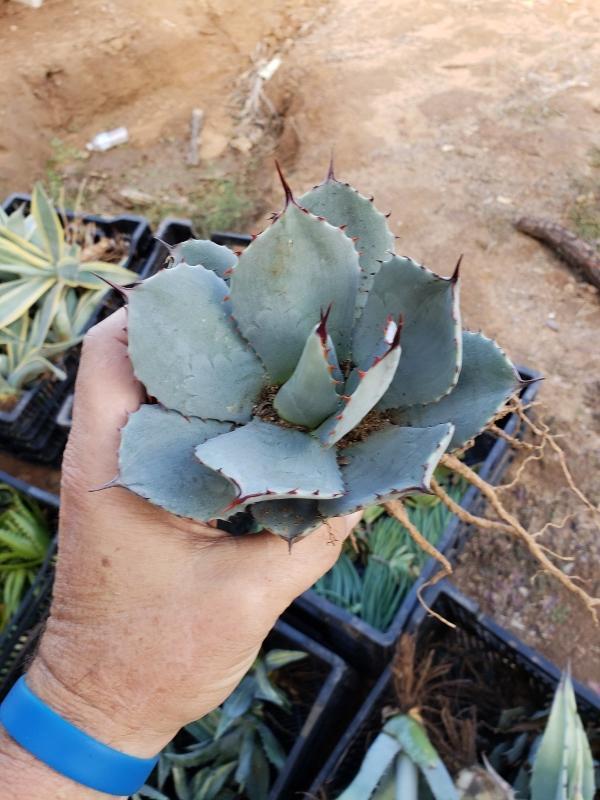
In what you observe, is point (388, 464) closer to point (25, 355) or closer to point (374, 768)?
point (374, 768)

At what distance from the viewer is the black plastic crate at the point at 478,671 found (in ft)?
4.97

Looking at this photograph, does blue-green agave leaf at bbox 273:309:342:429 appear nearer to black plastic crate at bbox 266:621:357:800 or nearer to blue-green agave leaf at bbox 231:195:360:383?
blue-green agave leaf at bbox 231:195:360:383

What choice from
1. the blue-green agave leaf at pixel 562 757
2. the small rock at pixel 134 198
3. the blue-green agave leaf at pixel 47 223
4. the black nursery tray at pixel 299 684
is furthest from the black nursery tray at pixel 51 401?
the blue-green agave leaf at pixel 562 757

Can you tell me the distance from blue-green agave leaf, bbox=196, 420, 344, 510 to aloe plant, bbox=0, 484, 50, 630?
137 centimetres

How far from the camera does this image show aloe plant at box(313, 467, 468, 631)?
185 cm

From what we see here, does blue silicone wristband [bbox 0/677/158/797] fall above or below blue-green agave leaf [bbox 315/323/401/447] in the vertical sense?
below

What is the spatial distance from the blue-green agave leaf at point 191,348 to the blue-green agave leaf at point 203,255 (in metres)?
0.08

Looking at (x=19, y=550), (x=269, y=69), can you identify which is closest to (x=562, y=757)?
(x=19, y=550)

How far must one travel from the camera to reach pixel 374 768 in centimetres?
133

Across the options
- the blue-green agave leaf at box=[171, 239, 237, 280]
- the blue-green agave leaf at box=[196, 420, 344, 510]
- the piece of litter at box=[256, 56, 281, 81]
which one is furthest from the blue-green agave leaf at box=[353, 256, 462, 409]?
the piece of litter at box=[256, 56, 281, 81]

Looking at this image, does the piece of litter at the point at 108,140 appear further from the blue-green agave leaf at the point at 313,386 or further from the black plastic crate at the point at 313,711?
the blue-green agave leaf at the point at 313,386

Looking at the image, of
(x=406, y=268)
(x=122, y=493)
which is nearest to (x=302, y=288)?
(x=406, y=268)

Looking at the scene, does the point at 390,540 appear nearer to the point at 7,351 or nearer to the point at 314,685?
the point at 314,685

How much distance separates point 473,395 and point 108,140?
13.1 ft
